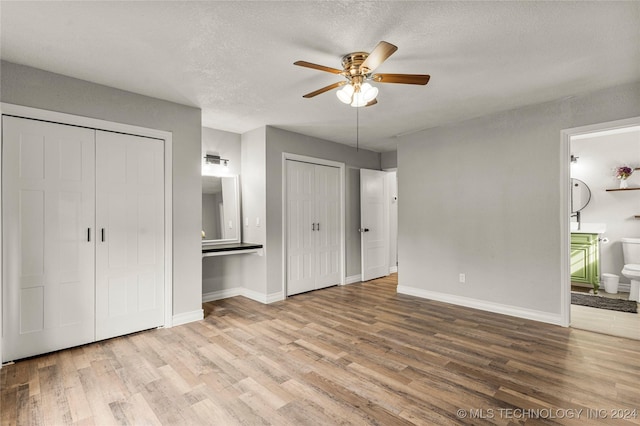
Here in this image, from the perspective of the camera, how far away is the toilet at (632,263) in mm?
4227

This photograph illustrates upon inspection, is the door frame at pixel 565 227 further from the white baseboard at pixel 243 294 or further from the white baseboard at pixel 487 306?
the white baseboard at pixel 243 294

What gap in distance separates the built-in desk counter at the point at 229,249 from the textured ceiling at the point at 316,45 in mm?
1790

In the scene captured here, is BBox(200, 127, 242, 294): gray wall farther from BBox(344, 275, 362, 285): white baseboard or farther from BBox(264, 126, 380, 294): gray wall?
BBox(344, 275, 362, 285): white baseboard

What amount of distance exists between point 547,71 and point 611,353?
8.33 ft

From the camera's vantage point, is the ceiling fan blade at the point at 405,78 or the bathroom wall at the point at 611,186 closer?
the ceiling fan blade at the point at 405,78

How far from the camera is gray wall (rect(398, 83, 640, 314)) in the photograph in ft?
11.3

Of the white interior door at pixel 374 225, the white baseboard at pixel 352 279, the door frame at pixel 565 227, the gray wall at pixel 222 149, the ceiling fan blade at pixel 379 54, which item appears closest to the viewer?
the ceiling fan blade at pixel 379 54

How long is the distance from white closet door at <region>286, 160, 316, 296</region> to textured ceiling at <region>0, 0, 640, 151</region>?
153 cm

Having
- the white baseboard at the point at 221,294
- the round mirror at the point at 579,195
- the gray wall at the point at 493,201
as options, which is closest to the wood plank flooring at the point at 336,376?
the gray wall at the point at 493,201

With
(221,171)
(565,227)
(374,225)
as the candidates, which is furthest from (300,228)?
(565,227)

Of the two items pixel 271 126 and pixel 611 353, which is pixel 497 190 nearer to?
pixel 611 353

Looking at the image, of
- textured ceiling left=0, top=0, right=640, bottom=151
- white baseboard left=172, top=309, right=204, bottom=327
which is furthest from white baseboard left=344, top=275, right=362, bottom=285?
textured ceiling left=0, top=0, right=640, bottom=151

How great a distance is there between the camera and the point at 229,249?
13.5 ft

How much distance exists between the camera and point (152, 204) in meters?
3.35
